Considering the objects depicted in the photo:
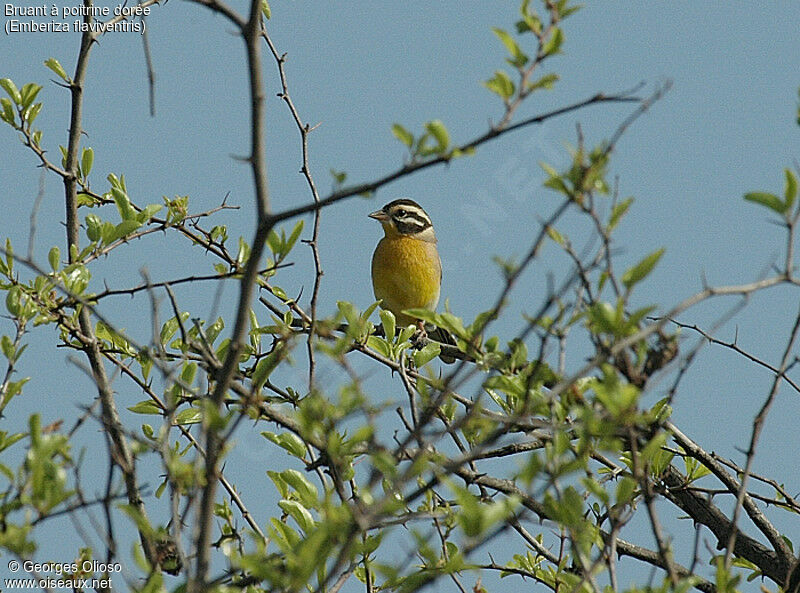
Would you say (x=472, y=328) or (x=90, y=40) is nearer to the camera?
(x=472, y=328)

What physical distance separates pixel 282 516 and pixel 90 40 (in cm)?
224

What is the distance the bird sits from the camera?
28.6 ft

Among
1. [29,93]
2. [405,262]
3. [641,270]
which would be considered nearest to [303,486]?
[641,270]

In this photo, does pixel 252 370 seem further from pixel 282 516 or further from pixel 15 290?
pixel 15 290

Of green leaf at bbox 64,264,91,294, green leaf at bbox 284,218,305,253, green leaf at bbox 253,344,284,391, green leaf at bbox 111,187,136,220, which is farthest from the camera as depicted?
green leaf at bbox 111,187,136,220

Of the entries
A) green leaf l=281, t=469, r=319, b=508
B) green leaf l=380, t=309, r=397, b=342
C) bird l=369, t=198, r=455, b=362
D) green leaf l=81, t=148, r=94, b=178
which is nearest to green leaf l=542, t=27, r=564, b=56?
green leaf l=281, t=469, r=319, b=508

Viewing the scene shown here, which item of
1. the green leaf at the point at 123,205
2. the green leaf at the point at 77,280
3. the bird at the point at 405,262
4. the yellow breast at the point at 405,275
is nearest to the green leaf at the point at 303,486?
the green leaf at the point at 77,280

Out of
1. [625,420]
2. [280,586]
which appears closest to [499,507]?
[625,420]

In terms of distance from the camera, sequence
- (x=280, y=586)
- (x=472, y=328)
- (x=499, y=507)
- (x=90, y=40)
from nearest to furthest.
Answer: (x=499, y=507) < (x=280, y=586) < (x=472, y=328) < (x=90, y=40)

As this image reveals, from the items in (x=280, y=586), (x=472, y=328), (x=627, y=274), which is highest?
(x=472, y=328)

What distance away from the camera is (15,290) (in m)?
3.91

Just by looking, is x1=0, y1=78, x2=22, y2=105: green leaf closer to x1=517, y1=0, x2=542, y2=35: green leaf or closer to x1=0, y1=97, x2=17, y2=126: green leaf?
x1=0, y1=97, x2=17, y2=126: green leaf

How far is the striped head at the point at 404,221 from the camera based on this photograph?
9.25 m

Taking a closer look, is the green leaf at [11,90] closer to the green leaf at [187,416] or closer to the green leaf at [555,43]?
the green leaf at [187,416]
